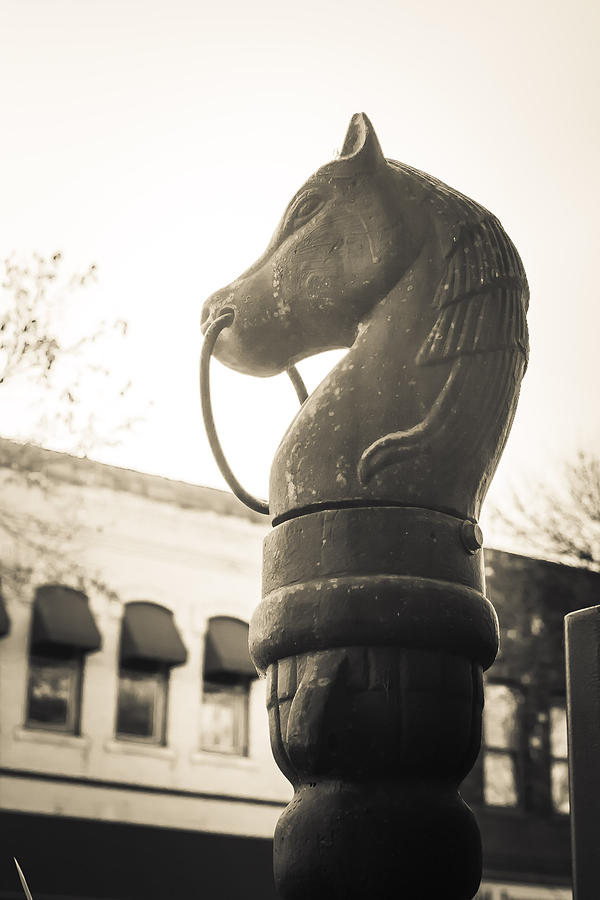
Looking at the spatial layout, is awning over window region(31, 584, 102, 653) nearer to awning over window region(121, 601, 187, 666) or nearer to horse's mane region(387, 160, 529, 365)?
awning over window region(121, 601, 187, 666)

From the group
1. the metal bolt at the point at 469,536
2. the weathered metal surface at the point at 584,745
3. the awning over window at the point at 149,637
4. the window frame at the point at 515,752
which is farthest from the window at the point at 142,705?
the metal bolt at the point at 469,536

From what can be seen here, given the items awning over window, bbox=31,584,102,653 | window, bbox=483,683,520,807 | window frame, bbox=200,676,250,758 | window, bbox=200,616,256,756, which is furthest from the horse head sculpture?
window, bbox=483,683,520,807

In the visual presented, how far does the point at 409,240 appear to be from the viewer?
2.93m

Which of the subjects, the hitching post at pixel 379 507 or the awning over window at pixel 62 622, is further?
the awning over window at pixel 62 622

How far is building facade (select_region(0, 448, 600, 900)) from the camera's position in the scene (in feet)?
42.6

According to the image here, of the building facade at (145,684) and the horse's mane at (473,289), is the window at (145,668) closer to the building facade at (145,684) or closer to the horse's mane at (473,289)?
the building facade at (145,684)

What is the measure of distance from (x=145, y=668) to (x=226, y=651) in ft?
3.44

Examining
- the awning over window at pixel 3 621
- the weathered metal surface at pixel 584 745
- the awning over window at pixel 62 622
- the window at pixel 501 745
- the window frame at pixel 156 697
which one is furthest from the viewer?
the window at pixel 501 745

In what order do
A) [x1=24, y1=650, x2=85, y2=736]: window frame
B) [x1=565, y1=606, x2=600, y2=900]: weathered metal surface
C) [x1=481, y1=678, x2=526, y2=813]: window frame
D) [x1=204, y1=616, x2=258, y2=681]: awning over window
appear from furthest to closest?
[x1=481, y1=678, x2=526, y2=813]: window frame
[x1=204, y1=616, x2=258, y2=681]: awning over window
[x1=24, y1=650, x2=85, y2=736]: window frame
[x1=565, y1=606, x2=600, y2=900]: weathered metal surface

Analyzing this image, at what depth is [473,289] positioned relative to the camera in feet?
9.37

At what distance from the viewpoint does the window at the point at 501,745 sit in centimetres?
1678

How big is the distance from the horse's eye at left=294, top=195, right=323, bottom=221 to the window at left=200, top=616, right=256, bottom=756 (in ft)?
38.5

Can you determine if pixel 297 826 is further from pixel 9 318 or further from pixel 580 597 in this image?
pixel 580 597

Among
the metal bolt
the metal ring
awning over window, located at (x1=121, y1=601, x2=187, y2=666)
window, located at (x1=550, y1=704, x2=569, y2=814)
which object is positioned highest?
awning over window, located at (x1=121, y1=601, x2=187, y2=666)
